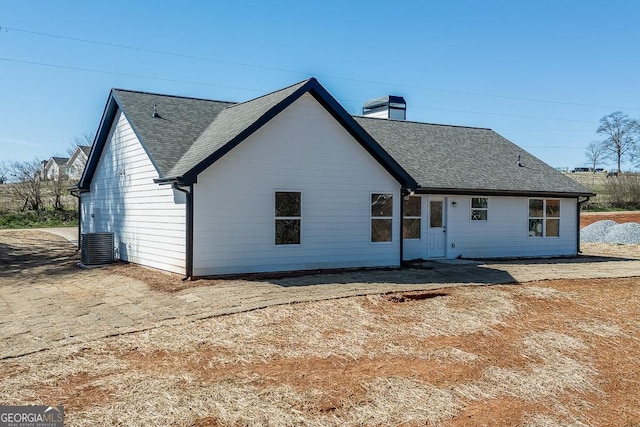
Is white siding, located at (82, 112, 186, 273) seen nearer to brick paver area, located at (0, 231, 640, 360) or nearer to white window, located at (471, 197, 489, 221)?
brick paver area, located at (0, 231, 640, 360)

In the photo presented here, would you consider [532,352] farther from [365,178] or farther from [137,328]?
[365,178]

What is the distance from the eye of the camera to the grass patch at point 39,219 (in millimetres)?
36656

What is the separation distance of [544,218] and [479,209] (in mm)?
3373

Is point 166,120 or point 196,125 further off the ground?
point 166,120

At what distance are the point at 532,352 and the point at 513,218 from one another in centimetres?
1308

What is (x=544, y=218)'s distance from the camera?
21031 millimetres

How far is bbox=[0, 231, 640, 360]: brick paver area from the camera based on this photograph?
8750 millimetres

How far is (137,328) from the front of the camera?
861cm

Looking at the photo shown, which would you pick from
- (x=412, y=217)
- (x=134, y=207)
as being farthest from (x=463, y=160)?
(x=134, y=207)

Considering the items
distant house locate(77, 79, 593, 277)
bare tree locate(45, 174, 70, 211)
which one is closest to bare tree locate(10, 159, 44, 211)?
bare tree locate(45, 174, 70, 211)

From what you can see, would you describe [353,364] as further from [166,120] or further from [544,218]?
[544,218]

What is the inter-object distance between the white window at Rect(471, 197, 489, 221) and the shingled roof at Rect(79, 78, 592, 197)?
1.81 ft

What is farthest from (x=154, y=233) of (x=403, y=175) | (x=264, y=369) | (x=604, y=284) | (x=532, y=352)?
(x=604, y=284)

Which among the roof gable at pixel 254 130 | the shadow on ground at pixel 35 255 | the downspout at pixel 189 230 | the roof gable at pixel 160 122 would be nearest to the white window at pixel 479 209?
the roof gable at pixel 254 130
